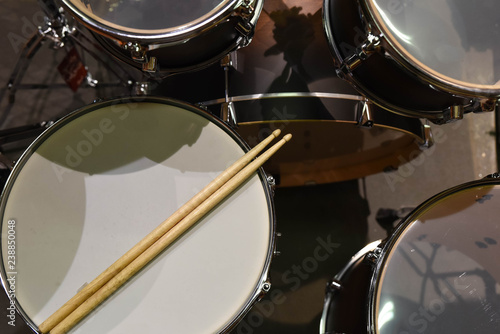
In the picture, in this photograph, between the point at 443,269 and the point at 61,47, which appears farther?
the point at 61,47

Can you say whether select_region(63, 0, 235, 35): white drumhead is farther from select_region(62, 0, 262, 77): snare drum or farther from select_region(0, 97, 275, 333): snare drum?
select_region(0, 97, 275, 333): snare drum

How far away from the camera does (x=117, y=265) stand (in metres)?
0.88

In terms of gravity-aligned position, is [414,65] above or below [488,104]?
above

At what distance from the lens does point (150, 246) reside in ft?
2.97

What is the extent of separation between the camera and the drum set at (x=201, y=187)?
0.88 metres

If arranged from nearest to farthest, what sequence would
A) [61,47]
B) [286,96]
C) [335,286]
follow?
[286,96] < [335,286] < [61,47]

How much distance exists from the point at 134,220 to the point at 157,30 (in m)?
0.41

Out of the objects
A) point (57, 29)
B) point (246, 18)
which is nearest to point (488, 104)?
point (246, 18)

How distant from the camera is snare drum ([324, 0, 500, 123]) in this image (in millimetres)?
873

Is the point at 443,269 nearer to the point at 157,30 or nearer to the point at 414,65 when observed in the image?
the point at 414,65

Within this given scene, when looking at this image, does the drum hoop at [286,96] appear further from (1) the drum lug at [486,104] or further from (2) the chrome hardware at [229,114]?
(1) the drum lug at [486,104]

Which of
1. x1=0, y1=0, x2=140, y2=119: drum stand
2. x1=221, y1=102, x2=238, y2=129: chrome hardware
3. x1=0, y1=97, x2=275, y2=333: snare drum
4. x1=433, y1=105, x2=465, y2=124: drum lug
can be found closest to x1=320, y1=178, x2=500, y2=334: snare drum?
x1=433, y1=105, x2=465, y2=124: drum lug

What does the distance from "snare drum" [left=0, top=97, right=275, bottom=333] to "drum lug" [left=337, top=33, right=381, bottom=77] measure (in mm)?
315

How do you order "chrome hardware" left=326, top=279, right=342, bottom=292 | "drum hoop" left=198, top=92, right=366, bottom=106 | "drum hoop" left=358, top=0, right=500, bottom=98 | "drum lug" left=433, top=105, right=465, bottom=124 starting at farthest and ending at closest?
"chrome hardware" left=326, top=279, right=342, bottom=292 < "drum hoop" left=198, top=92, right=366, bottom=106 < "drum lug" left=433, top=105, right=465, bottom=124 < "drum hoop" left=358, top=0, right=500, bottom=98
